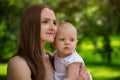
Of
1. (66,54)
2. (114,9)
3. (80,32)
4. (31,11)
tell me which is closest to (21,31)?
(31,11)

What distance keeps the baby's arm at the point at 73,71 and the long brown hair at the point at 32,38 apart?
0.63 ft

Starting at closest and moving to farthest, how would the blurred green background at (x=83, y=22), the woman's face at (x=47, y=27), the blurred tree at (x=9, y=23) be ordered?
the woman's face at (x=47, y=27) < the blurred tree at (x=9, y=23) < the blurred green background at (x=83, y=22)

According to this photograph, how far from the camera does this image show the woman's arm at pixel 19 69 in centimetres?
266

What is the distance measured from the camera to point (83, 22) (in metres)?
7.49

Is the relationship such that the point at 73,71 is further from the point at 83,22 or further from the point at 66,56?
the point at 83,22

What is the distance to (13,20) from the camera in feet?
21.3

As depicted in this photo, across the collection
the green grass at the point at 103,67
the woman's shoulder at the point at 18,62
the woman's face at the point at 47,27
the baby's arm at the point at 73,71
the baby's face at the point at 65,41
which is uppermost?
the woman's face at the point at 47,27

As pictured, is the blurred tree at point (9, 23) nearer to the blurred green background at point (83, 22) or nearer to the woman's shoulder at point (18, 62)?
the blurred green background at point (83, 22)

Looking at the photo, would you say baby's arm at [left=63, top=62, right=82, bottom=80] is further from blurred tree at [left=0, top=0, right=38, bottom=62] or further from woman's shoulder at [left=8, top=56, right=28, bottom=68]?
blurred tree at [left=0, top=0, right=38, bottom=62]

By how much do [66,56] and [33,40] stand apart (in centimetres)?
32

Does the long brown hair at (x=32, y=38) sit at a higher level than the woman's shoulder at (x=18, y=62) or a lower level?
higher

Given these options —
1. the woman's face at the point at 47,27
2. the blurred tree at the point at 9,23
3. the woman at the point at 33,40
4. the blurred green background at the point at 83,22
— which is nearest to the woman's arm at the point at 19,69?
the woman at the point at 33,40

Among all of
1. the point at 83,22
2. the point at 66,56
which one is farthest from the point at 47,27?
the point at 83,22

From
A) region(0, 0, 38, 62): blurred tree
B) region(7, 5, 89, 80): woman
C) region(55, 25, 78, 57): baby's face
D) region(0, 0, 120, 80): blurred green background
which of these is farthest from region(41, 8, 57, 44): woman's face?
region(0, 0, 38, 62): blurred tree
